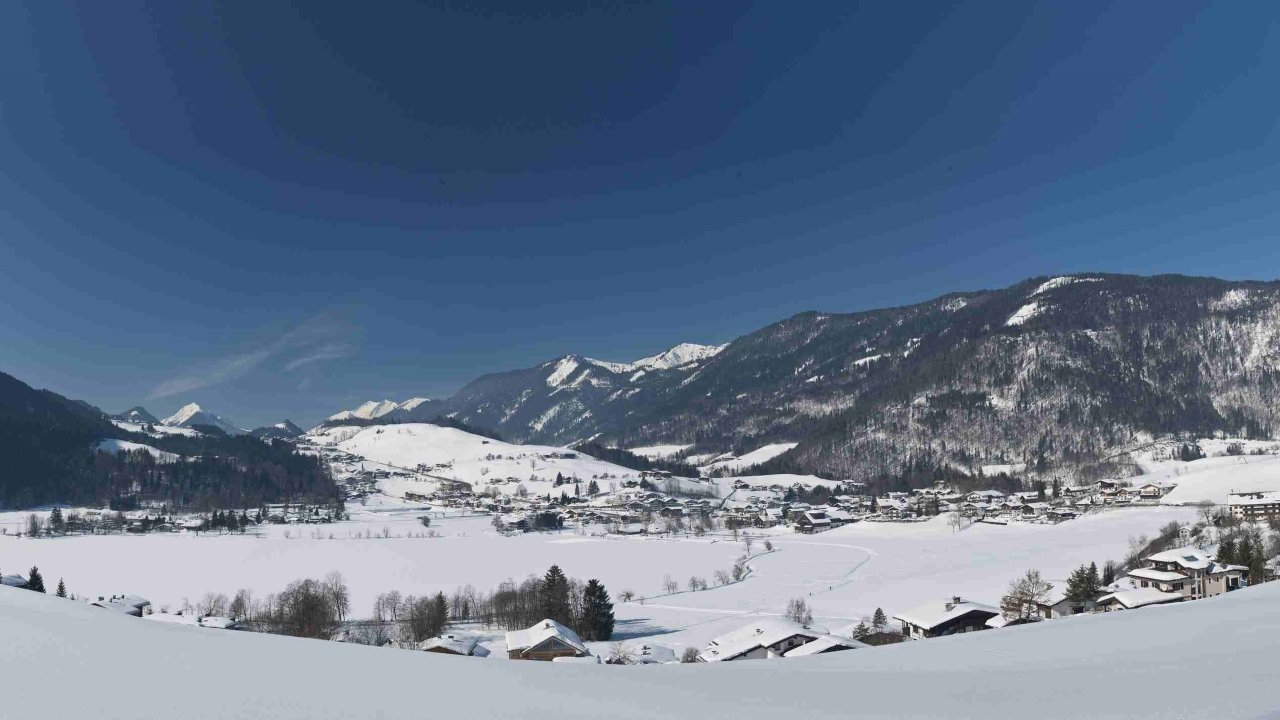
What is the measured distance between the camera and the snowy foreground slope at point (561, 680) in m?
4.13

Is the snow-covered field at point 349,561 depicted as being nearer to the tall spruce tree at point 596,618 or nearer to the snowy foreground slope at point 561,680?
the tall spruce tree at point 596,618

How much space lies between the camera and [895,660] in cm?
644

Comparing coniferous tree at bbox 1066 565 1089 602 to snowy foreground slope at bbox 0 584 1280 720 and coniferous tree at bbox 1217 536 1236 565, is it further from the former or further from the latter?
snowy foreground slope at bbox 0 584 1280 720

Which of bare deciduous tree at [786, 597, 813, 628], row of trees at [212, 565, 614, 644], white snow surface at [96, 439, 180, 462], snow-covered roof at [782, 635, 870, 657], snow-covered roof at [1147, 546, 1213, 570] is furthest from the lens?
white snow surface at [96, 439, 180, 462]

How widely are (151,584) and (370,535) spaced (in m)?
39.7

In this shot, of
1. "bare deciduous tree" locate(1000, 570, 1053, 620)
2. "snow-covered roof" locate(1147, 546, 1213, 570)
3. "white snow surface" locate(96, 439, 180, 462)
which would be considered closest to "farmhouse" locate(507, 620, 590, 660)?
"bare deciduous tree" locate(1000, 570, 1053, 620)

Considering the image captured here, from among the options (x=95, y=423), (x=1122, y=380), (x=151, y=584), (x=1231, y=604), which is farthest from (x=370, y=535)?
(x=1122, y=380)

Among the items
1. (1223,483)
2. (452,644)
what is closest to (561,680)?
(452,644)

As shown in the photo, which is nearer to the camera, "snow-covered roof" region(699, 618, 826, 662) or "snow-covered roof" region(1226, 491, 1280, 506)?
"snow-covered roof" region(699, 618, 826, 662)

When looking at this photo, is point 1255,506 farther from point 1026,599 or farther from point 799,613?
point 799,613

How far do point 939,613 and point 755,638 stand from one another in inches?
357

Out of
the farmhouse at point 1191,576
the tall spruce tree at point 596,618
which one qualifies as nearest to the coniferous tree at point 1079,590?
the farmhouse at point 1191,576

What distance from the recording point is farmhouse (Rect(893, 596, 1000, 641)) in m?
28.5

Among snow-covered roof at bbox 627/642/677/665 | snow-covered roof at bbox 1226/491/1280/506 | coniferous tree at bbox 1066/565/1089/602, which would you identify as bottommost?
snow-covered roof at bbox 627/642/677/665
